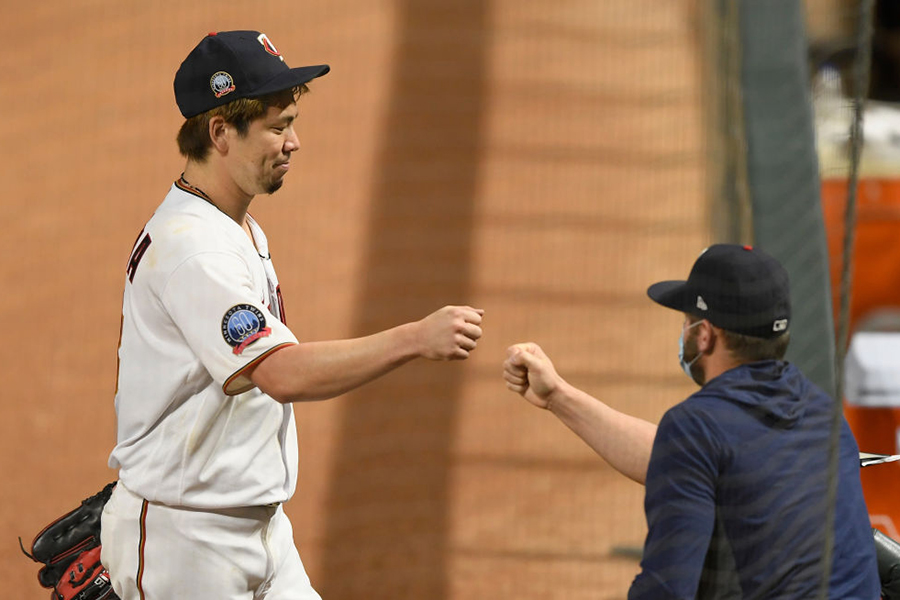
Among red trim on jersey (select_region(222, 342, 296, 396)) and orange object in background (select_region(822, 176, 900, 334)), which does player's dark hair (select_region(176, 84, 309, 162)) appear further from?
orange object in background (select_region(822, 176, 900, 334))

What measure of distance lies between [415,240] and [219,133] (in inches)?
140

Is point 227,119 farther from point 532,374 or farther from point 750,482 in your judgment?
point 750,482

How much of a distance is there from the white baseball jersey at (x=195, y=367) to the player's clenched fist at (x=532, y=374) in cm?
52

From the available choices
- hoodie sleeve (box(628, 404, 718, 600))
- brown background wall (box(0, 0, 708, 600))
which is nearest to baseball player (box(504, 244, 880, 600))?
hoodie sleeve (box(628, 404, 718, 600))

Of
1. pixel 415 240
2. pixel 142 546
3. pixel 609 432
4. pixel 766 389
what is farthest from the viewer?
pixel 415 240

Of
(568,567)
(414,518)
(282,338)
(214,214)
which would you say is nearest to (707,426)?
(282,338)

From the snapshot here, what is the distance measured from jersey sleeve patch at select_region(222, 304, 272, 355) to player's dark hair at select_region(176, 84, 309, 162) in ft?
1.34

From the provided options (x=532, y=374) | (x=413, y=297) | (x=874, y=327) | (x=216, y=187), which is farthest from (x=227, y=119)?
(x=874, y=327)

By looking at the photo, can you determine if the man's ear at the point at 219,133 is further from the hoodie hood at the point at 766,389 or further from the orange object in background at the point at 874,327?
the orange object in background at the point at 874,327

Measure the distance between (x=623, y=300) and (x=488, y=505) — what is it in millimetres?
1541

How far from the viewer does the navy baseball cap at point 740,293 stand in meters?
1.89

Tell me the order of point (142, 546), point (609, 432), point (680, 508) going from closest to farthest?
point (680, 508)
point (142, 546)
point (609, 432)

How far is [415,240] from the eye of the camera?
18.3 ft

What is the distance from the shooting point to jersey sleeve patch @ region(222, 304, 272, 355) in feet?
5.88
